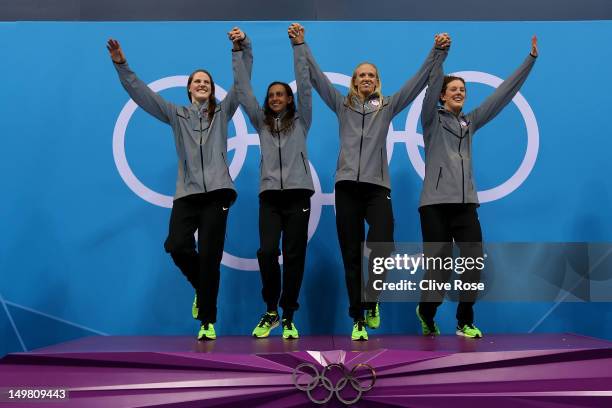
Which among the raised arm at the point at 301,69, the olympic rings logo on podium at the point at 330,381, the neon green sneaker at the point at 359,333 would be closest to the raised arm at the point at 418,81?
the raised arm at the point at 301,69

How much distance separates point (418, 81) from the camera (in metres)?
3.91

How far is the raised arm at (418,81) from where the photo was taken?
150 inches

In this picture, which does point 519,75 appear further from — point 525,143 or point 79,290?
point 79,290

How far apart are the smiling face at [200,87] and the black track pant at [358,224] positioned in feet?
3.37

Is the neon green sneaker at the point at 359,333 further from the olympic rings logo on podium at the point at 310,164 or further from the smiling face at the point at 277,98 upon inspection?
the smiling face at the point at 277,98

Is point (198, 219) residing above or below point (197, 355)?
above

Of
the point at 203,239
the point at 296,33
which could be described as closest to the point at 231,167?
the point at 203,239

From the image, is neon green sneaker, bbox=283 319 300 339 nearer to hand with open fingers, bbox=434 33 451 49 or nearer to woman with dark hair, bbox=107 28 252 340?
woman with dark hair, bbox=107 28 252 340

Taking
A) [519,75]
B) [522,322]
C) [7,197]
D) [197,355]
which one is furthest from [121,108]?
[522,322]

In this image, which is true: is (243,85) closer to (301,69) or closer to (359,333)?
(301,69)

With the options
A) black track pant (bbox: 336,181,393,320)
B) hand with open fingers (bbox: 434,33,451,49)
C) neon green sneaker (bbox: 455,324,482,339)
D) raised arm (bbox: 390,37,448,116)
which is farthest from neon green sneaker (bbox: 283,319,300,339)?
hand with open fingers (bbox: 434,33,451,49)

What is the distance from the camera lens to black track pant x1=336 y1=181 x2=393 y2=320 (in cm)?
373

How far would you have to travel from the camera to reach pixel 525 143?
4.83 m

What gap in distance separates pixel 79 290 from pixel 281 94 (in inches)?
82.7
